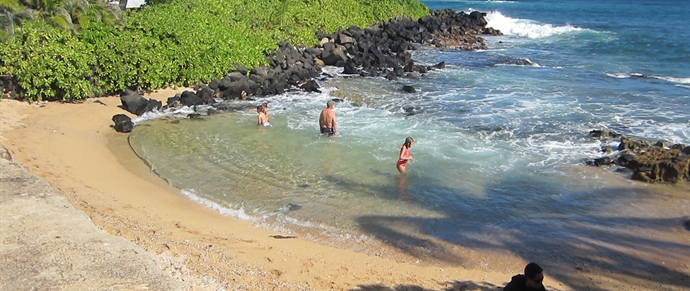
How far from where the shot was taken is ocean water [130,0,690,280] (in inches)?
400

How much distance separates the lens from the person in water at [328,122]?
1511cm

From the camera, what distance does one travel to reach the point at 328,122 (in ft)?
50.3

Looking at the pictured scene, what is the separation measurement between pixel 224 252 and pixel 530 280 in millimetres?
4509

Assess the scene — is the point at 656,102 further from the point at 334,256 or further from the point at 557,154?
the point at 334,256

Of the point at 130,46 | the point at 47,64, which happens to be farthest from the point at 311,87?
the point at 47,64

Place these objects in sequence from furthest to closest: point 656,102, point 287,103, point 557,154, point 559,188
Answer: point 656,102 → point 287,103 → point 557,154 → point 559,188

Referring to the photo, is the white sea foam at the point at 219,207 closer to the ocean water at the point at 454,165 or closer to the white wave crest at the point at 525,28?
the ocean water at the point at 454,165

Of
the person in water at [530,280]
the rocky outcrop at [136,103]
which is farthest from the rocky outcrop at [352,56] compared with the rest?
the person in water at [530,280]

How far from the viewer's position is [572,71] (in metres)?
27.3

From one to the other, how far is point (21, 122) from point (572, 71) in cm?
2341

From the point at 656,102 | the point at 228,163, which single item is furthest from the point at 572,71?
the point at 228,163

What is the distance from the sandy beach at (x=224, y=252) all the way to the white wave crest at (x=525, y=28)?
38.6 metres

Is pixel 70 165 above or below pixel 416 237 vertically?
above

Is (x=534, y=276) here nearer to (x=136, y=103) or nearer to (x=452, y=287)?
(x=452, y=287)
